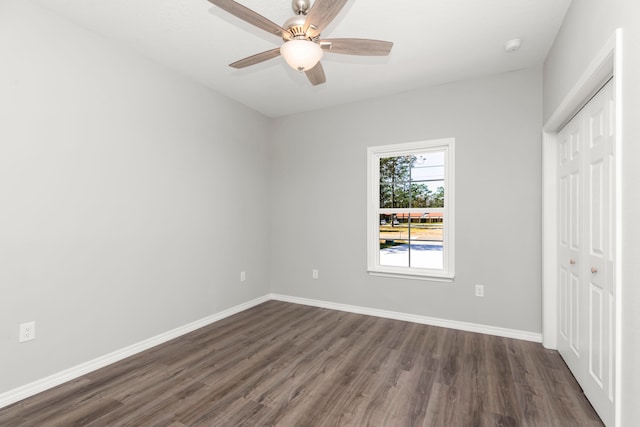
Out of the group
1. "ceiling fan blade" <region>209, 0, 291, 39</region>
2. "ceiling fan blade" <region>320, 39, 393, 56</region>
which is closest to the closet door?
"ceiling fan blade" <region>320, 39, 393, 56</region>

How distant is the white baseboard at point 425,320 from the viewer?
10.1 feet

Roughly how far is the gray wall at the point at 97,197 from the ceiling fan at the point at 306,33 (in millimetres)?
1644

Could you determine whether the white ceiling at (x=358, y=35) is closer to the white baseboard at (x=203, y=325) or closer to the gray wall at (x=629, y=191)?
the gray wall at (x=629, y=191)

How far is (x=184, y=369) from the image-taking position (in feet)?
8.17

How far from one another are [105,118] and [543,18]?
3.65 metres

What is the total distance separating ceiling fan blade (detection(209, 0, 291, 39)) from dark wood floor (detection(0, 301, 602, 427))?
2.35m

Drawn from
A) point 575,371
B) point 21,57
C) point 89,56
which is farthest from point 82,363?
point 575,371

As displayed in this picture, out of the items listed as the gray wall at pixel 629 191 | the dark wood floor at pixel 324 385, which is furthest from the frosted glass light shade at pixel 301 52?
the dark wood floor at pixel 324 385

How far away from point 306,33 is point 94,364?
2.99 metres

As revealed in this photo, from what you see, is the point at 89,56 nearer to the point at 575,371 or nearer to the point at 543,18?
the point at 543,18

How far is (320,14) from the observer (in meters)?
1.58

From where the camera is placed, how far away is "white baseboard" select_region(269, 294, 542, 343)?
3077mm

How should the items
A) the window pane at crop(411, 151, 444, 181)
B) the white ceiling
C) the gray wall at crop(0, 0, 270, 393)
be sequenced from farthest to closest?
the window pane at crop(411, 151, 444, 181)
the white ceiling
the gray wall at crop(0, 0, 270, 393)

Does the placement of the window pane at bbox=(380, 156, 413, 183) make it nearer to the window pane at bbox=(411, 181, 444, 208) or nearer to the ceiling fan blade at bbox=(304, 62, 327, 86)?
the window pane at bbox=(411, 181, 444, 208)
